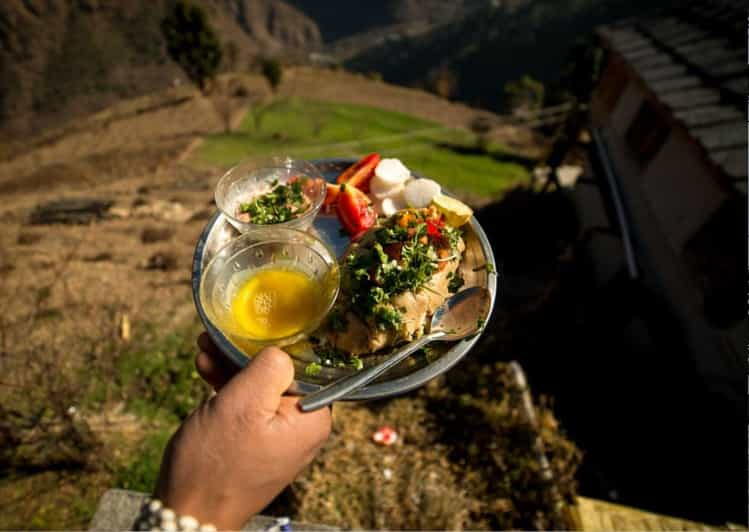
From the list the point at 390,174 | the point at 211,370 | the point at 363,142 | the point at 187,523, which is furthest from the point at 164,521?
the point at 363,142

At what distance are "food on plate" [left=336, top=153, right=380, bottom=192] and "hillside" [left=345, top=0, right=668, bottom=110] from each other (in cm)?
6701

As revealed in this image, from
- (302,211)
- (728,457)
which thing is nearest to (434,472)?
(302,211)

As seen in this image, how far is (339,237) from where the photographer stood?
11.0ft

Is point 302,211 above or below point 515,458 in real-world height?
above

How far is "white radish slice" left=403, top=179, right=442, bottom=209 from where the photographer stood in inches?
125

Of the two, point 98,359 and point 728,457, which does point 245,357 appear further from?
point 728,457

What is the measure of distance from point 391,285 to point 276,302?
77 cm

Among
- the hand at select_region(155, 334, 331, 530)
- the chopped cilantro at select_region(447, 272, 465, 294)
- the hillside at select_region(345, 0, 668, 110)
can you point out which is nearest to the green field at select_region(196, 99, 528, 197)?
the chopped cilantro at select_region(447, 272, 465, 294)

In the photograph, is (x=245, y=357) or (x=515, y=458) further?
(x=515, y=458)

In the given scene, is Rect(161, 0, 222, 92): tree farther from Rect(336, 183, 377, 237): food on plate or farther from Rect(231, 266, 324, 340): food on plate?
Rect(231, 266, 324, 340): food on plate

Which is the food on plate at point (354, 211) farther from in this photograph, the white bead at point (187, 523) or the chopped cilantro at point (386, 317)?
the white bead at point (187, 523)

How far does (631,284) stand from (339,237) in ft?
21.0

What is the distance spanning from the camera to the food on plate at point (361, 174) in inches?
140

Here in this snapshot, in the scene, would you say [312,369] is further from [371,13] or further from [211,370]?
[371,13]
